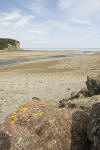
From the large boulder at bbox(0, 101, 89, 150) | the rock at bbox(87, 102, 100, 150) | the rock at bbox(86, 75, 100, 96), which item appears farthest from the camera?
the rock at bbox(86, 75, 100, 96)

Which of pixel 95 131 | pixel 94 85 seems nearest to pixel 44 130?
pixel 95 131

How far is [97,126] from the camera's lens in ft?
10.2

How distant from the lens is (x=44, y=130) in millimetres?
3641

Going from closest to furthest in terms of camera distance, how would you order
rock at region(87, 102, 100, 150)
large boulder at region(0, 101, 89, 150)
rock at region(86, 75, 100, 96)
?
rock at region(87, 102, 100, 150), large boulder at region(0, 101, 89, 150), rock at region(86, 75, 100, 96)

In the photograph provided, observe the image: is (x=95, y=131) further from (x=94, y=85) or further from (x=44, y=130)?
(x=94, y=85)

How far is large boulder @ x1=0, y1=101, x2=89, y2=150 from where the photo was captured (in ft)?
11.3

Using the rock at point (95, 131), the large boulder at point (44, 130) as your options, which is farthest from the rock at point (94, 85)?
the rock at point (95, 131)

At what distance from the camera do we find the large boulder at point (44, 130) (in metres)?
3.44

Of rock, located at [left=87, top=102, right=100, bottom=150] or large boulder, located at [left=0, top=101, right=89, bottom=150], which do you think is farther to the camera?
large boulder, located at [left=0, top=101, right=89, bottom=150]

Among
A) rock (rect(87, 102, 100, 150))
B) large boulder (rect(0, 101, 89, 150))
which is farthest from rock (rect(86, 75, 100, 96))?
rock (rect(87, 102, 100, 150))

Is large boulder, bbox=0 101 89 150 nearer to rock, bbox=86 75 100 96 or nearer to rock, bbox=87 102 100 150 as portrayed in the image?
rock, bbox=87 102 100 150

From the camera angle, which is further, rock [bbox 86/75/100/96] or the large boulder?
rock [bbox 86/75/100/96]

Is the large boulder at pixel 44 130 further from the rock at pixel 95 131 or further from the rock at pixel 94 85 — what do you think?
the rock at pixel 94 85

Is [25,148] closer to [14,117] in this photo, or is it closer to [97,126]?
[14,117]
